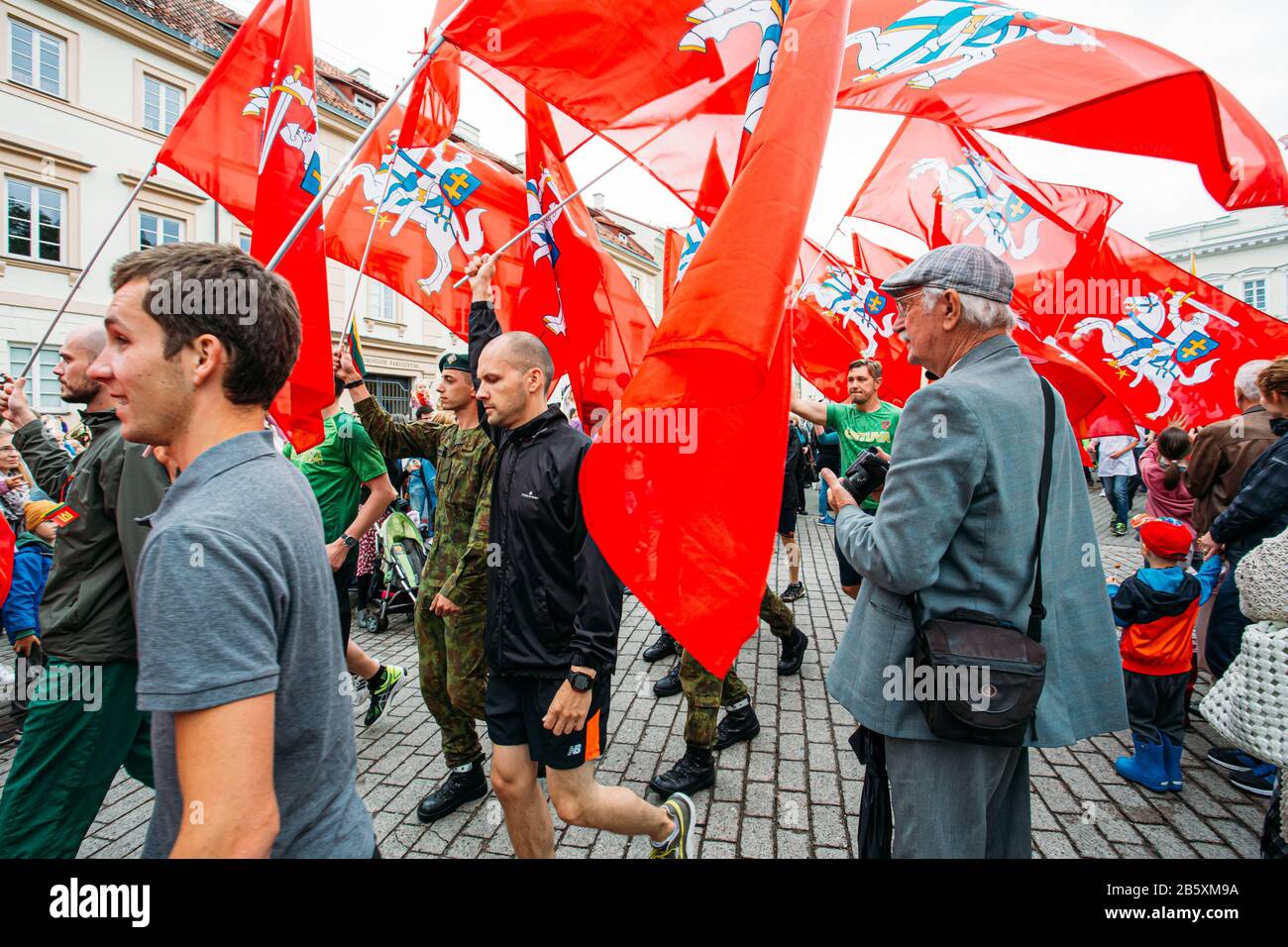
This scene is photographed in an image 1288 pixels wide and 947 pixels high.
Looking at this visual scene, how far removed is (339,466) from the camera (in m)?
4.05

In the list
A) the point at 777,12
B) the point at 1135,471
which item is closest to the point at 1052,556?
the point at 777,12

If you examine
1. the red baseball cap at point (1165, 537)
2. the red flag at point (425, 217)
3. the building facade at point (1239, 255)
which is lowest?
the red baseball cap at point (1165, 537)

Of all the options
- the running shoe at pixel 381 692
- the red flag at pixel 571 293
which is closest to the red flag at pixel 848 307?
the red flag at pixel 571 293

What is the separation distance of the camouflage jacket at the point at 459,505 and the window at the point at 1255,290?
5858cm

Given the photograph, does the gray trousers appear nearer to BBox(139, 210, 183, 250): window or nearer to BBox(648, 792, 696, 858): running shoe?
BBox(648, 792, 696, 858): running shoe

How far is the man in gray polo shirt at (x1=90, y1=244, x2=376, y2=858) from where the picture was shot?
3.48ft

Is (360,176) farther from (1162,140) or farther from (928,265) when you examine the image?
(1162,140)

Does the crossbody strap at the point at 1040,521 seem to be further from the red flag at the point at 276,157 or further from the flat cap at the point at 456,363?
the flat cap at the point at 456,363

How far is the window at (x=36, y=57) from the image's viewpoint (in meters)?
17.2

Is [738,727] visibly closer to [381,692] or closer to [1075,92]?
[381,692]

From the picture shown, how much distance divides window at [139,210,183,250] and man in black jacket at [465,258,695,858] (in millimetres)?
21993

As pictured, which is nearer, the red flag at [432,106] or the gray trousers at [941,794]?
the gray trousers at [941,794]

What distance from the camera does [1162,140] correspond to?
99.0 inches
